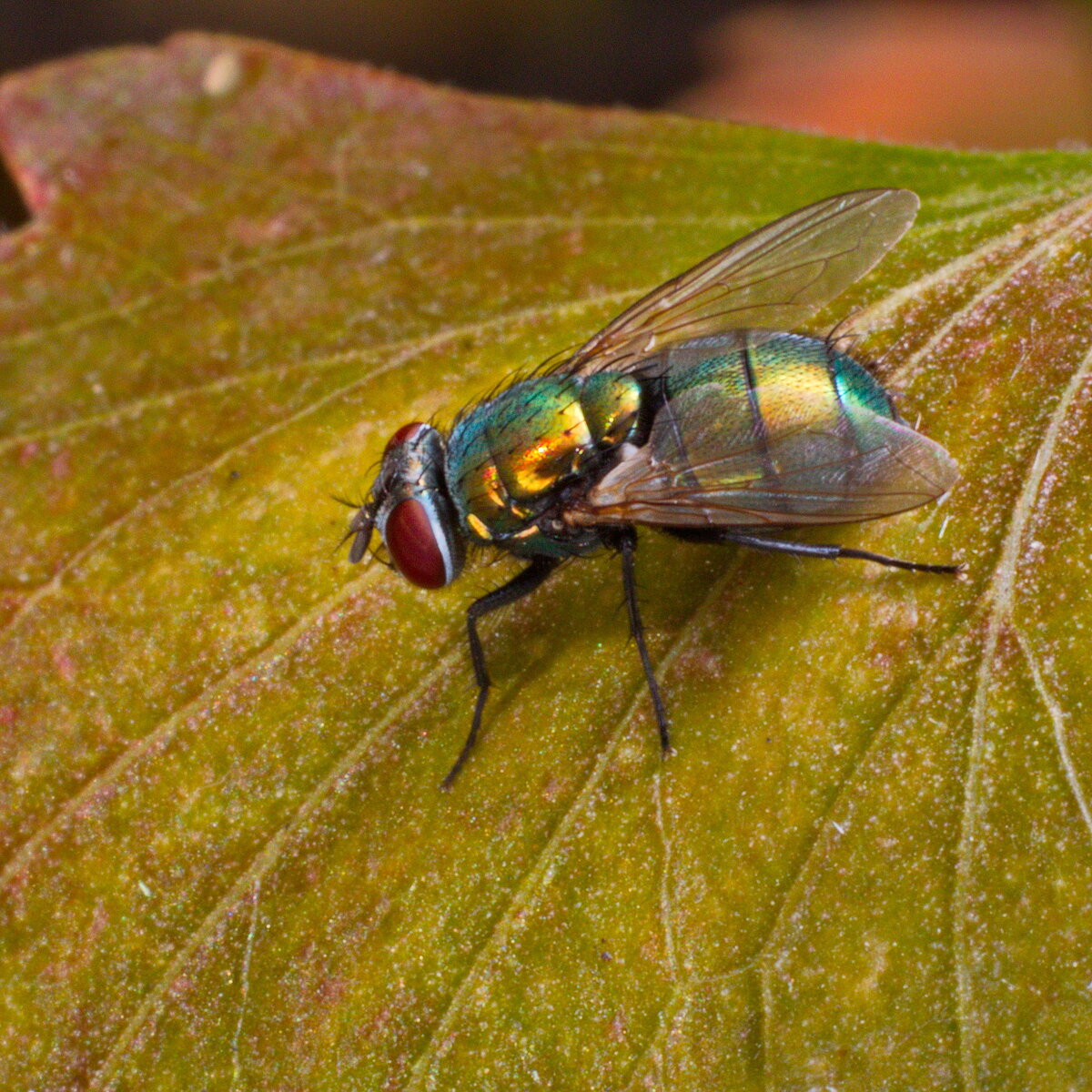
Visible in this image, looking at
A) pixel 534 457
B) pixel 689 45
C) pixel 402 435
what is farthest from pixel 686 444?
pixel 689 45

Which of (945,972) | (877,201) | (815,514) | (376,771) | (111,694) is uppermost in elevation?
(877,201)

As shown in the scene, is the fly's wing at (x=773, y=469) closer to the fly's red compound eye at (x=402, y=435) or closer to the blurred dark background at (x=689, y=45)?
the fly's red compound eye at (x=402, y=435)

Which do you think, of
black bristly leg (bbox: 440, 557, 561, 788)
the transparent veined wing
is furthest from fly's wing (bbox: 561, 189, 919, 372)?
black bristly leg (bbox: 440, 557, 561, 788)

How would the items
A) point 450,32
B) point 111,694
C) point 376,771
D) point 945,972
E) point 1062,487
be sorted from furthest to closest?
point 450,32 < point 111,694 < point 376,771 < point 1062,487 < point 945,972

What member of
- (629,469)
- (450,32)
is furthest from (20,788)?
(450,32)

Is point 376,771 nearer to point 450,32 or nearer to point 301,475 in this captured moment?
point 301,475

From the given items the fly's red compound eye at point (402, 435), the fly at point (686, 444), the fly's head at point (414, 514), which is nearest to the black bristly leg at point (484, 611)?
the fly at point (686, 444)

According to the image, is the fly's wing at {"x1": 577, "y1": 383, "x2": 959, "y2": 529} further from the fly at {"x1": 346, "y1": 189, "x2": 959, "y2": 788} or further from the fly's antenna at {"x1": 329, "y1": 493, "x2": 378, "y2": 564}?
the fly's antenna at {"x1": 329, "y1": 493, "x2": 378, "y2": 564}
